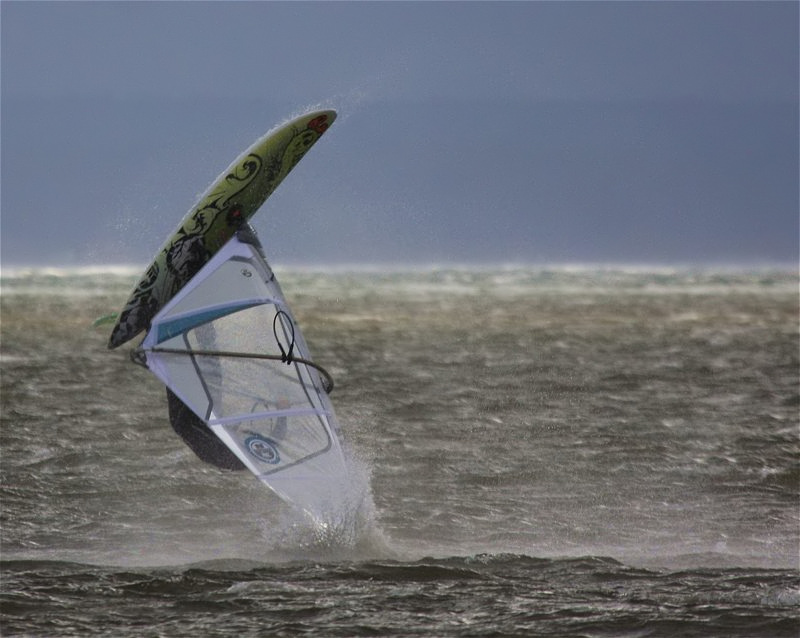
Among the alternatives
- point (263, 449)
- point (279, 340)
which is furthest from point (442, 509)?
point (279, 340)

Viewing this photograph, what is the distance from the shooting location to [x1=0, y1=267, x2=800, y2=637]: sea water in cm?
617

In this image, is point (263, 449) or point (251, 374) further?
point (251, 374)

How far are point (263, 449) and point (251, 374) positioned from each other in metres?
0.46

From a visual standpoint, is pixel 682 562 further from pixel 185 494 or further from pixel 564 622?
pixel 185 494

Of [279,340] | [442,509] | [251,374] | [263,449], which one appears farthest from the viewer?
[442,509]

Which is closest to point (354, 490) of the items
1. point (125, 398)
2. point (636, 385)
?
point (125, 398)

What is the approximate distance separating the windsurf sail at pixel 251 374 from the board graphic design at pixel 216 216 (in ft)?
0.35

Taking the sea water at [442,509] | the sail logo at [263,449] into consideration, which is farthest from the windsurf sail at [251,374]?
the sea water at [442,509]

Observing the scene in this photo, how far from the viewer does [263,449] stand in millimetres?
7602

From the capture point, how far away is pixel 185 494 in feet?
27.9

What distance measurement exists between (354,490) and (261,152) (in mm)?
2056

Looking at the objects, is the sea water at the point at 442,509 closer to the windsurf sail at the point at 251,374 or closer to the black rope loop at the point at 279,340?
the windsurf sail at the point at 251,374

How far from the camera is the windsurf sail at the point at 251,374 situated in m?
7.50

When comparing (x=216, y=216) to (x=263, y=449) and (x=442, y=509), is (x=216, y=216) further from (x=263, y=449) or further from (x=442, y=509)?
(x=442, y=509)
